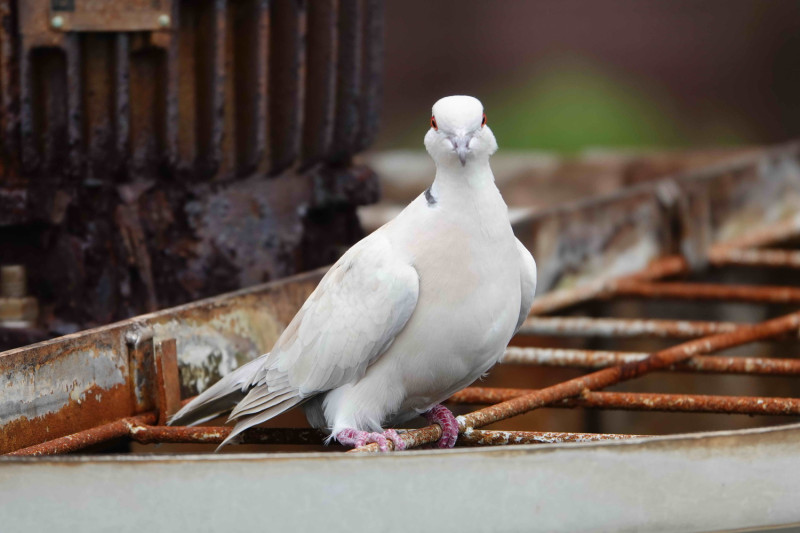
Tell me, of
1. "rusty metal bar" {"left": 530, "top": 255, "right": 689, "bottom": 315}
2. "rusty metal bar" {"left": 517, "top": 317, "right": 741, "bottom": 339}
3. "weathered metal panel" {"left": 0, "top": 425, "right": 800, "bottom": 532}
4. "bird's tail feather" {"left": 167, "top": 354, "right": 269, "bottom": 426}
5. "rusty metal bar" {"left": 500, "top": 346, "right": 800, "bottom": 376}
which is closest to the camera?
"weathered metal panel" {"left": 0, "top": 425, "right": 800, "bottom": 532}

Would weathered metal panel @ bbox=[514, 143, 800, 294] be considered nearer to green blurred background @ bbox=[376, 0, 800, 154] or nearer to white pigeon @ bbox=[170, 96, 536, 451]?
white pigeon @ bbox=[170, 96, 536, 451]

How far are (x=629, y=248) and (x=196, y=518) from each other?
11.2 feet

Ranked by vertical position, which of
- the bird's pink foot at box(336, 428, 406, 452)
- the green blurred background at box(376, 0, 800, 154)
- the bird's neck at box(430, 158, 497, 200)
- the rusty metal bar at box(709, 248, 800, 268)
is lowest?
the bird's pink foot at box(336, 428, 406, 452)

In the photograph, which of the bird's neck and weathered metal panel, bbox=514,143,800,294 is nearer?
the bird's neck

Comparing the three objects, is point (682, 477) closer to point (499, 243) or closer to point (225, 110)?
point (499, 243)

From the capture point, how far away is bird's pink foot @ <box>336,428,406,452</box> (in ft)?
7.79

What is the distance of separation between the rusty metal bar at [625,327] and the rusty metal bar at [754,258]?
95cm

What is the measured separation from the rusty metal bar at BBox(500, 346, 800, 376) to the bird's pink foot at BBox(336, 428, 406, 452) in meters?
0.75

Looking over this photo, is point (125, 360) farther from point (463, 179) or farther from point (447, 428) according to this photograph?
point (463, 179)

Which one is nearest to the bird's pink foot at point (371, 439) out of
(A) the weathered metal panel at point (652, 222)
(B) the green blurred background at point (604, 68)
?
(A) the weathered metal panel at point (652, 222)

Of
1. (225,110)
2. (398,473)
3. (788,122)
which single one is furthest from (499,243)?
(788,122)

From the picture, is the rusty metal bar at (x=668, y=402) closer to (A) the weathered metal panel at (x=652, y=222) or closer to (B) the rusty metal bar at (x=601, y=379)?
(B) the rusty metal bar at (x=601, y=379)

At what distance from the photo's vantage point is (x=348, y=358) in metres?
2.47

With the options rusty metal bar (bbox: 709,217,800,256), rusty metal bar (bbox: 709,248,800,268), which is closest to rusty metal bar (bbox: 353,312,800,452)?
rusty metal bar (bbox: 709,248,800,268)
